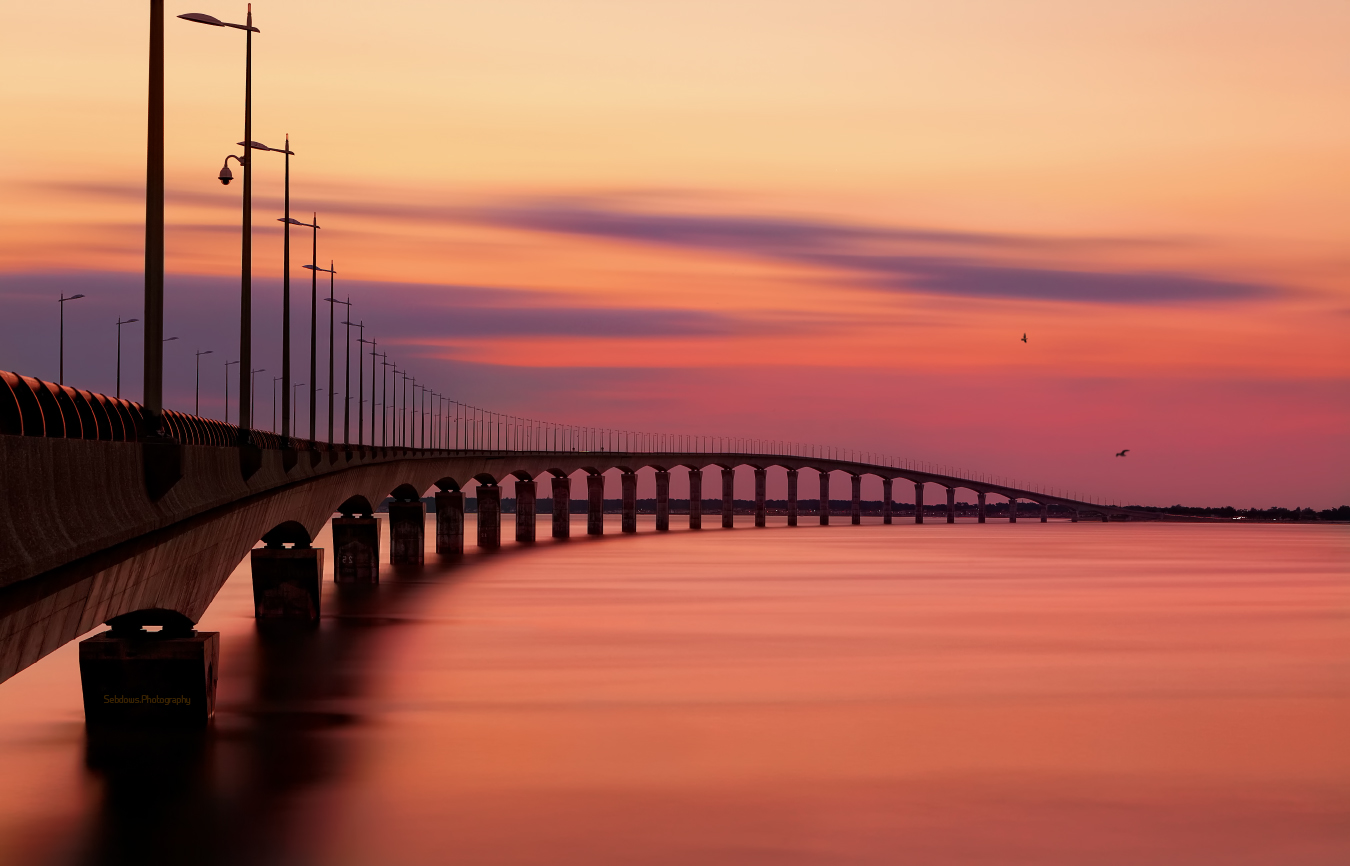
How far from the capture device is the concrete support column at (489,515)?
614ft

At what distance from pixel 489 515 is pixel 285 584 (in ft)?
385

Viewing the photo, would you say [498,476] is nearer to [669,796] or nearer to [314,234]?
[314,234]

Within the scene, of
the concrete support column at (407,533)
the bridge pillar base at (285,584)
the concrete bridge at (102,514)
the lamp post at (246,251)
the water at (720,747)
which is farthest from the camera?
the concrete support column at (407,533)

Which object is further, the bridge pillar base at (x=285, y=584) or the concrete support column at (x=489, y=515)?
the concrete support column at (x=489, y=515)

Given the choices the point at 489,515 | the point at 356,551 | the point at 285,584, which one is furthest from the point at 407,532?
the point at 285,584

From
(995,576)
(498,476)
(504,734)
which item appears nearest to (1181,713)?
(504,734)

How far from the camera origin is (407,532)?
142 meters

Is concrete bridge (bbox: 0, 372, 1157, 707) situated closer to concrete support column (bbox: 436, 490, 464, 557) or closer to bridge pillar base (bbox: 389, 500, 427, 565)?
bridge pillar base (bbox: 389, 500, 427, 565)

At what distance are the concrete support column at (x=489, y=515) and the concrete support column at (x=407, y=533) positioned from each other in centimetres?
4100

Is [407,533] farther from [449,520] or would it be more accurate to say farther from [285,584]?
[285,584]

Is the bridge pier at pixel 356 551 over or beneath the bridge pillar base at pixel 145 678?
over

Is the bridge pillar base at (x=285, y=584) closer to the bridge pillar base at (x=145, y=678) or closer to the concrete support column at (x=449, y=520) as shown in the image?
the bridge pillar base at (x=145, y=678)

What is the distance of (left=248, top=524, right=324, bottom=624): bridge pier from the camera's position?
250 feet

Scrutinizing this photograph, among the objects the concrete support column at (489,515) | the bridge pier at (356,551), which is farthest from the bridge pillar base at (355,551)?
the concrete support column at (489,515)
